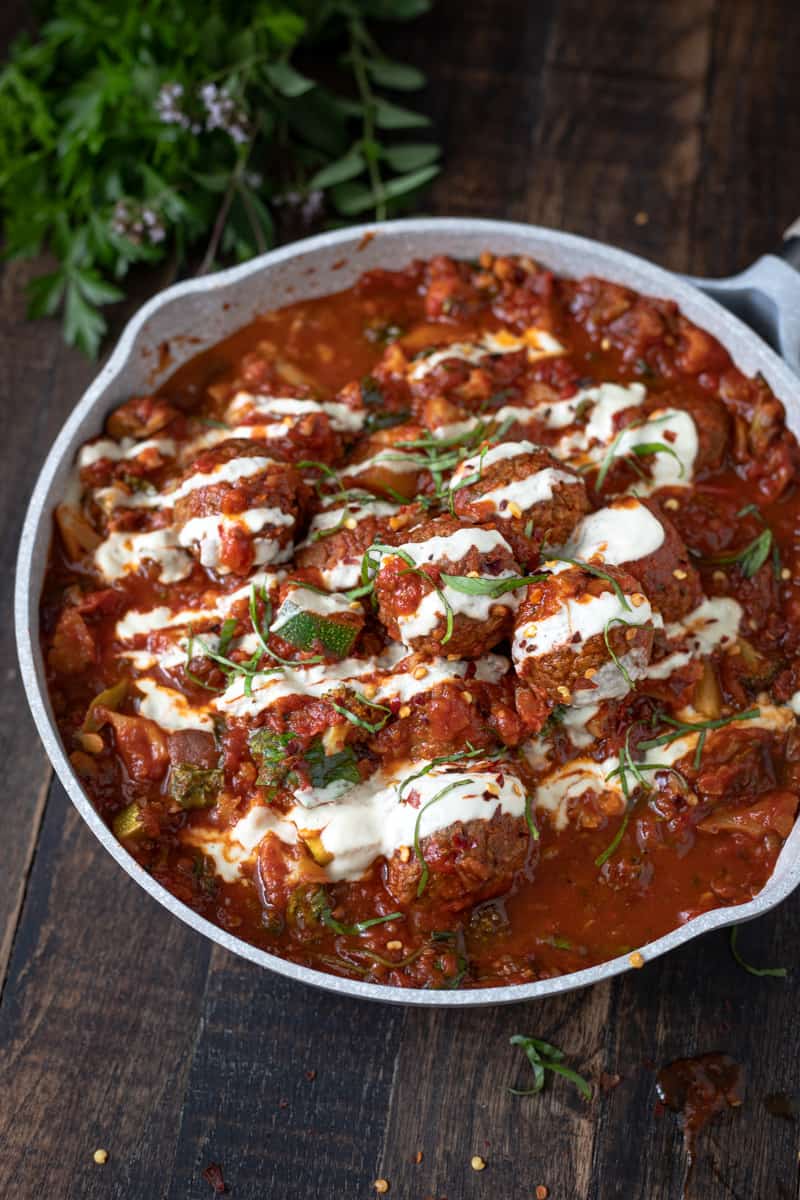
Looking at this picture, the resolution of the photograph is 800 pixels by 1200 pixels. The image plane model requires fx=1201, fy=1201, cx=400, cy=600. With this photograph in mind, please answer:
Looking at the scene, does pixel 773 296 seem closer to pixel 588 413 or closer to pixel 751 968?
pixel 588 413

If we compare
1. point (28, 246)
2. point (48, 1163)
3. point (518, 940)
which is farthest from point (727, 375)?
point (48, 1163)

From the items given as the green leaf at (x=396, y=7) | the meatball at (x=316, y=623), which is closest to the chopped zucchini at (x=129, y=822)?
the meatball at (x=316, y=623)

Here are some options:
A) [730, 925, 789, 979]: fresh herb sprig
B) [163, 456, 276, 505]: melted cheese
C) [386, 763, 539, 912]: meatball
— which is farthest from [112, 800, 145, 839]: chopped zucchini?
[730, 925, 789, 979]: fresh herb sprig

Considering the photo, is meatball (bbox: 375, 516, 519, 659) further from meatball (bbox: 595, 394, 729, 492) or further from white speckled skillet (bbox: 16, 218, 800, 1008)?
white speckled skillet (bbox: 16, 218, 800, 1008)

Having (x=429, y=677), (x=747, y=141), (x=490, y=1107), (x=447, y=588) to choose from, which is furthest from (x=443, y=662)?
(x=747, y=141)

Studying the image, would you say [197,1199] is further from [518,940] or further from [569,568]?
[569,568]

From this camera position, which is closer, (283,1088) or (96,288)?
(283,1088)
